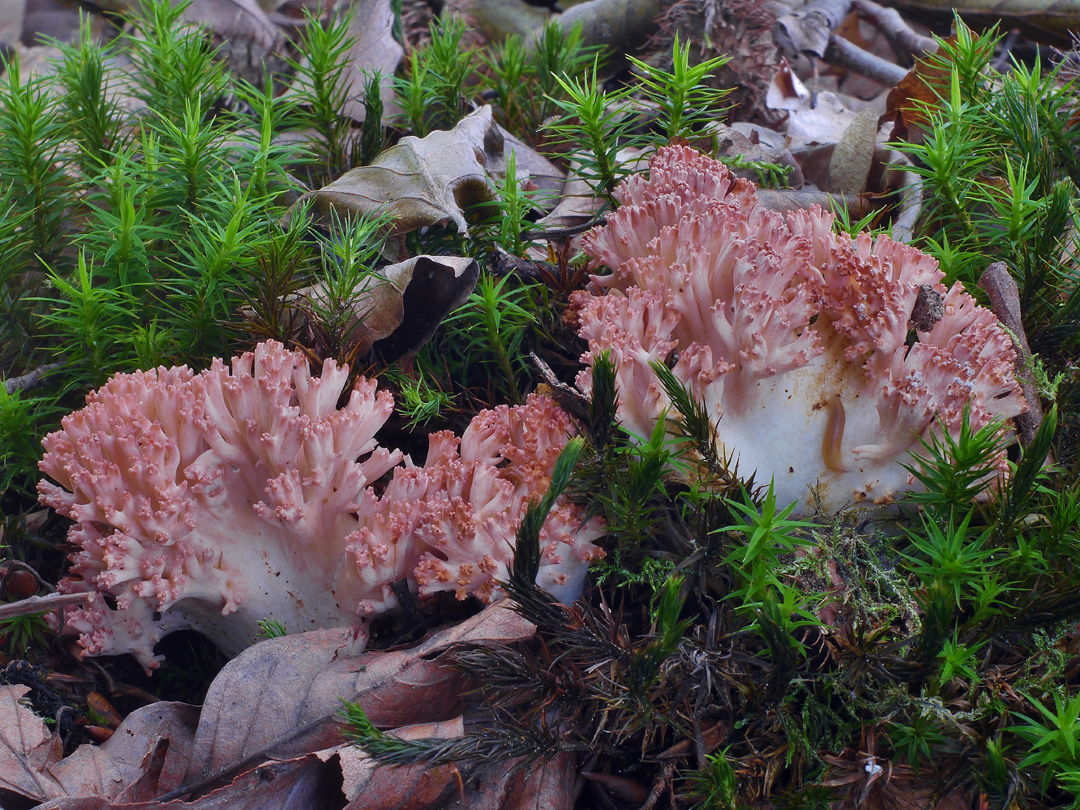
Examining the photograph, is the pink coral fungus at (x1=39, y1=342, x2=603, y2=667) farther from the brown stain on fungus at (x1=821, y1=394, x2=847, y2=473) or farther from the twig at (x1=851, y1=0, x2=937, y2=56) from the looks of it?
the twig at (x1=851, y1=0, x2=937, y2=56)

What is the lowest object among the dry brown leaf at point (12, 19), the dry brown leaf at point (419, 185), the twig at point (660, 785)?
the twig at point (660, 785)

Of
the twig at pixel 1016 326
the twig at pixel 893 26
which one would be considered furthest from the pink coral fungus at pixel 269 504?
the twig at pixel 893 26

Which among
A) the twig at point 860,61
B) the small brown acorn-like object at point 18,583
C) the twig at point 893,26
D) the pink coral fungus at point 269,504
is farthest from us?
the twig at point 893,26

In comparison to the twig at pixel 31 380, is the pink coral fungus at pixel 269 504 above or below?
below

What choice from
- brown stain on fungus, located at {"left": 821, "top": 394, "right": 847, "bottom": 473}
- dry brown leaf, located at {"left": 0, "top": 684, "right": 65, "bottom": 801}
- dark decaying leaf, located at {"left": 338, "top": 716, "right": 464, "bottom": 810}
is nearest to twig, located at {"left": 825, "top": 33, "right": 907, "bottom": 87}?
brown stain on fungus, located at {"left": 821, "top": 394, "right": 847, "bottom": 473}

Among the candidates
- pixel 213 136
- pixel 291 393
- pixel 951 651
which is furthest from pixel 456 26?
pixel 951 651

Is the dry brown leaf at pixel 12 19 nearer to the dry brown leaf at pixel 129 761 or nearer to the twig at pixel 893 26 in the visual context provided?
the dry brown leaf at pixel 129 761
